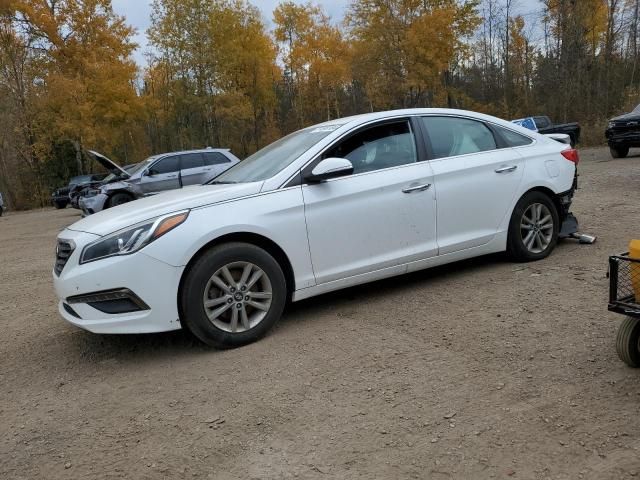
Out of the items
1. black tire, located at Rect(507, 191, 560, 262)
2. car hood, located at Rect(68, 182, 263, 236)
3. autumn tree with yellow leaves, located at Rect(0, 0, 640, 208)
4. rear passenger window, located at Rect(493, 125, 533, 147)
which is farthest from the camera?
autumn tree with yellow leaves, located at Rect(0, 0, 640, 208)

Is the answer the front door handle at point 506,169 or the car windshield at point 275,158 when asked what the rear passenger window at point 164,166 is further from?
the front door handle at point 506,169

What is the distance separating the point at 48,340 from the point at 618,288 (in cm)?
425

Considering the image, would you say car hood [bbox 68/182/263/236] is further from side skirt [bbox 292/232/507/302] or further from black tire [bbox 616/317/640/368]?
black tire [bbox 616/317/640/368]

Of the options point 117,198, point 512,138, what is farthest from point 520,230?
point 117,198

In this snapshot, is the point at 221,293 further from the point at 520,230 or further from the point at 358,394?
the point at 520,230

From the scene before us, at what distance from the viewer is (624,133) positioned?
15.2 m

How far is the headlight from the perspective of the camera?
3721 millimetres

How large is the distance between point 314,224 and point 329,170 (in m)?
0.43

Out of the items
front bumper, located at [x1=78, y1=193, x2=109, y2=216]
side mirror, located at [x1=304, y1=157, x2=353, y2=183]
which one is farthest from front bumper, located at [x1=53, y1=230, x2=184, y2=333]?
front bumper, located at [x1=78, y1=193, x2=109, y2=216]

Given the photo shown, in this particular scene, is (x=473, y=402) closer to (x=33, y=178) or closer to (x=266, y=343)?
(x=266, y=343)

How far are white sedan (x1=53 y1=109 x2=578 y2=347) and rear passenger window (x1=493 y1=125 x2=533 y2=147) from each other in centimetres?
1

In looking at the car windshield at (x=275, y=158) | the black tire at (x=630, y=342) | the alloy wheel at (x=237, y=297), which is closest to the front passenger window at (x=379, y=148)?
the car windshield at (x=275, y=158)

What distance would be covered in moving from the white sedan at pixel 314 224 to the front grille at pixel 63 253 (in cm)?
1

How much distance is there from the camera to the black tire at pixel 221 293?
376 centimetres
